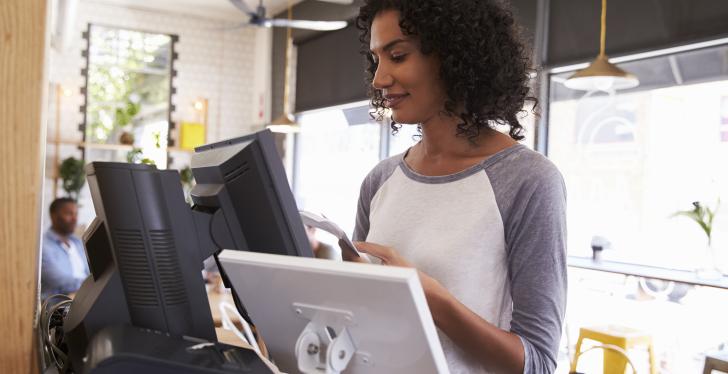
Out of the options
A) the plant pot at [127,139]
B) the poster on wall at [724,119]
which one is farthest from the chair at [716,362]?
the plant pot at [127,139]

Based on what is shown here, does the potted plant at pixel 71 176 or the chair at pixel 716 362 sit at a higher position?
the potted plant at pixel 71 176

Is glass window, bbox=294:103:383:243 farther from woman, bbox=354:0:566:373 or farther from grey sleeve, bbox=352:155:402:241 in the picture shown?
woman, bbox=354:0:566:373

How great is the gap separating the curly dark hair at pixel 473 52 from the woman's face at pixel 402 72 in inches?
0.5

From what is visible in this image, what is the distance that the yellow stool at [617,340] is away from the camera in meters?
3.71

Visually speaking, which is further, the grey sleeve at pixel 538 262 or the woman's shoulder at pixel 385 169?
the woman's shoulder at pixel 385 169

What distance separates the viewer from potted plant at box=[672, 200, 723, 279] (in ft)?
12.7

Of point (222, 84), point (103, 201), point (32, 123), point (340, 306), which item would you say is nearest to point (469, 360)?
point (340, 306)

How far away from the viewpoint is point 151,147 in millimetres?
8109

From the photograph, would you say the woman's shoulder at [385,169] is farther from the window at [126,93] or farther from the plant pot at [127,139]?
the plant pot at [127,139]

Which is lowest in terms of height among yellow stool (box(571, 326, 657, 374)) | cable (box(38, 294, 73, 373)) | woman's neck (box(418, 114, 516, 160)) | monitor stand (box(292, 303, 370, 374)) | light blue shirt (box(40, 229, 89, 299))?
yellow stool (box(571, 326, 657, 374))

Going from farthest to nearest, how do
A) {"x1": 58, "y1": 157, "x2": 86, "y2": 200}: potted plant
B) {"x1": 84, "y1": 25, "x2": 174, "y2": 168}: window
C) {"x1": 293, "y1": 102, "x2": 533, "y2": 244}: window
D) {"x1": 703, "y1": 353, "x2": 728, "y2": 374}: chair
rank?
{"x1": 84, "y1": 25, "x2": 174, "y2": 168}: window
{"x1": 58, "y1": 157, "x2": 86, "y2": 200}: potted plant
{"x1": 293, "y1": 102, "x2": 533, "y2": 244}: window
{"x1": 703, "y1": 353, "x2": 728, "y2": 374}: chair

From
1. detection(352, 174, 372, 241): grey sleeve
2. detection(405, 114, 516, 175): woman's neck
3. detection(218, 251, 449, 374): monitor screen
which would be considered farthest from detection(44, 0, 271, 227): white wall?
detection(218, 251, 449, 374): monitor screen

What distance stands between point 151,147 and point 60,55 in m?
1.44

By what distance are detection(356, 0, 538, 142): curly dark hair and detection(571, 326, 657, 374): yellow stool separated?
280 centimetres
